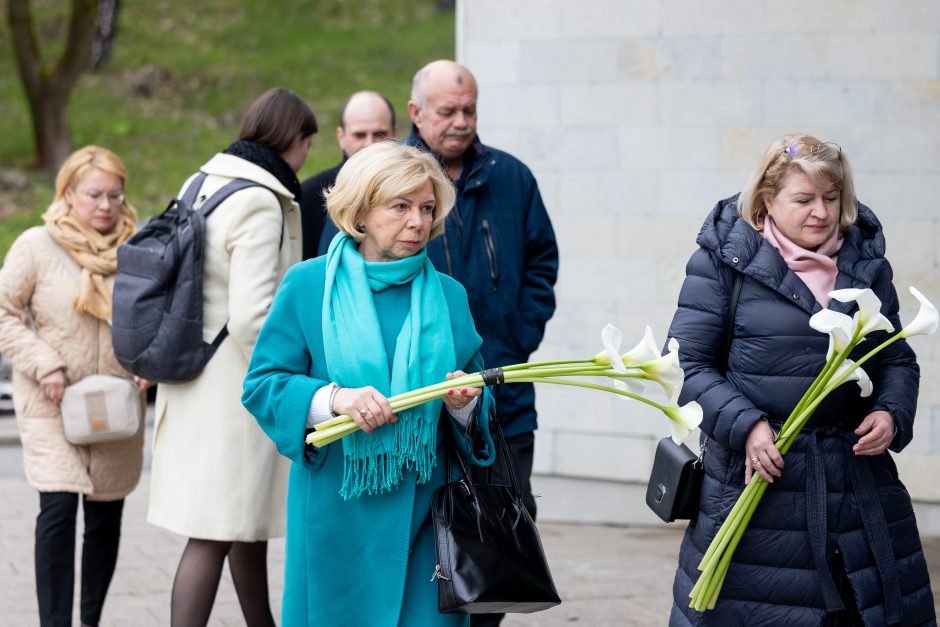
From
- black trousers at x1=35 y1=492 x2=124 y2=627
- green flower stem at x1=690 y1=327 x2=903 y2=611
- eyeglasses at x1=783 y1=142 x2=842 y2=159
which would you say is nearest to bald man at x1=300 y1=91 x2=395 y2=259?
black trousers at x1=35 y1=492 x2=124 y2=627

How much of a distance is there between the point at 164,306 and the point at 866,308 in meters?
2.35

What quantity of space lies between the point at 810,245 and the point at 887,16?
11.5ft

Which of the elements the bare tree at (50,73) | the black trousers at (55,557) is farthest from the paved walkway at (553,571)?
the bare tree at (50,73)

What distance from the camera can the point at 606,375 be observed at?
3289 mm

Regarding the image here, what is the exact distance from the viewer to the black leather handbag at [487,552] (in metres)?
3.34

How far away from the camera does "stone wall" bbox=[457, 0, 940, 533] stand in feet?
22.8

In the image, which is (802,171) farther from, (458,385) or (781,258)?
(458,385)

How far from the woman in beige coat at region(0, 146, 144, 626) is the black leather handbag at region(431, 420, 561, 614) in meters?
2.25

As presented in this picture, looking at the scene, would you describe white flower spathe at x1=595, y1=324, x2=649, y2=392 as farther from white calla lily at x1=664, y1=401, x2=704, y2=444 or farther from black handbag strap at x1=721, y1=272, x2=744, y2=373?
black handbag strap at x1=721, y1=272, x2=744, y2=373

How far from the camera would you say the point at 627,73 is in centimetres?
734

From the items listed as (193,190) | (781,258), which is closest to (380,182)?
(781,258)

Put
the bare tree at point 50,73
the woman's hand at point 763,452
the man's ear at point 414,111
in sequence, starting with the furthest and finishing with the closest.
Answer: the bare tree at point 50,73
the man's ear at point 414,111
the woman's hand at point 763,452

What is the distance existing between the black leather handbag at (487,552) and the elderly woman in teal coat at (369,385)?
13cm

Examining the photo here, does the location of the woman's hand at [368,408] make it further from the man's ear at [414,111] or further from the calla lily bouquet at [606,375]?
the man's ear at [414,111]
